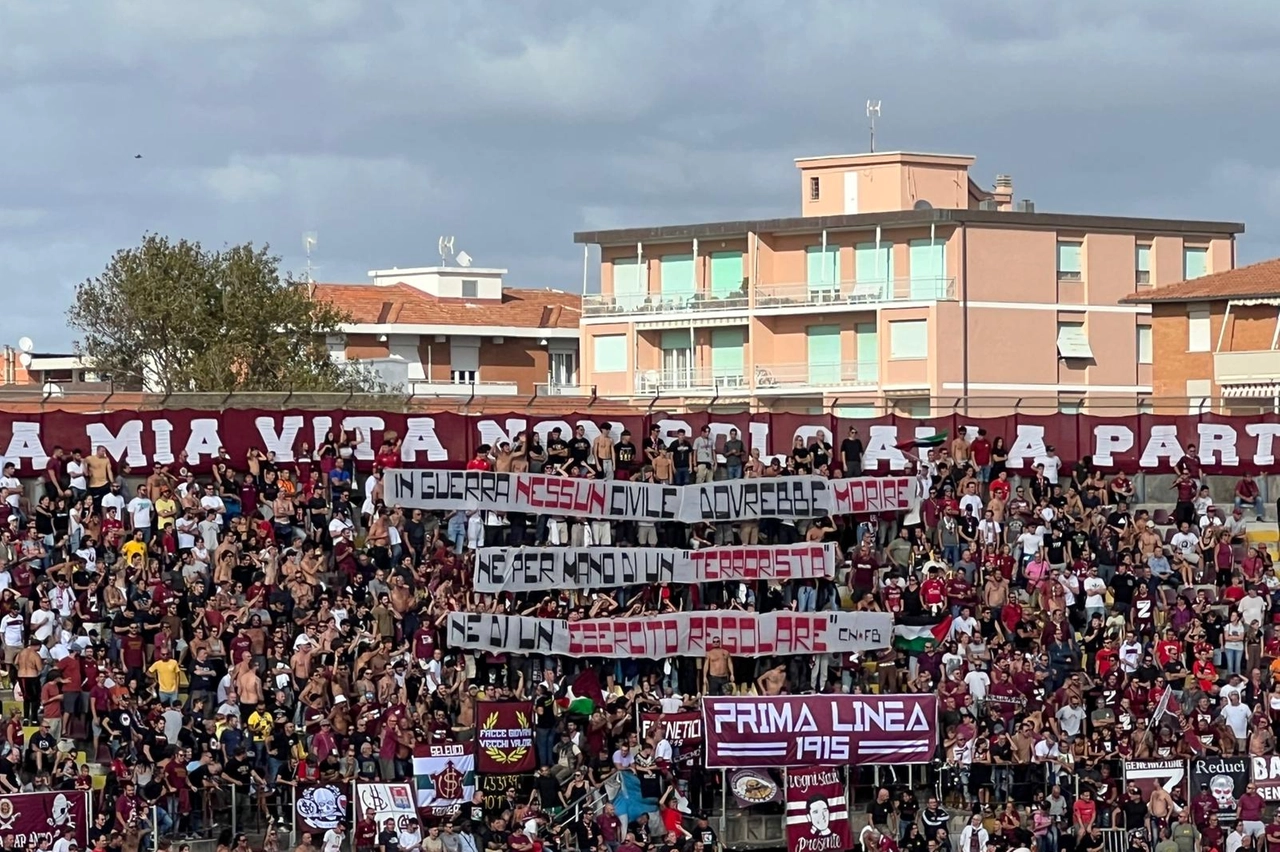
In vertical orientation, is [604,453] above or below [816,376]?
below

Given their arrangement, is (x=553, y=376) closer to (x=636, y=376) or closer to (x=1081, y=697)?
(x=636, y=376)

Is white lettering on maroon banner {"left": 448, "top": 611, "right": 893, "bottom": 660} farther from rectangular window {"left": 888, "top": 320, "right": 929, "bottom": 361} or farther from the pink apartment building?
rectangular window {"left": 888, "top": 320, "right": 929, "bottom": 361}

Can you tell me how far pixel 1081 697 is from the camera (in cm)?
3653

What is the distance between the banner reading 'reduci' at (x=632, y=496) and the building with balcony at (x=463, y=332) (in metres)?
48.4

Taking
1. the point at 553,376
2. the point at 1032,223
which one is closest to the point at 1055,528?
the point at 1032,223

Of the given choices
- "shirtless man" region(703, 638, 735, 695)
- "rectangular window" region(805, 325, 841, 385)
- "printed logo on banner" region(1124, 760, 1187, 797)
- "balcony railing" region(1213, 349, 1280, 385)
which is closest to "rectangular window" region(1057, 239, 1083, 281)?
"rectangular window" region(805, 325, 841, 385)

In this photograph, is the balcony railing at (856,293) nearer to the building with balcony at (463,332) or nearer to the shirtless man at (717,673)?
the building with balcony at (463,332)

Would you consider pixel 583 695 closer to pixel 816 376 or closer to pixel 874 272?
pixel 874 272

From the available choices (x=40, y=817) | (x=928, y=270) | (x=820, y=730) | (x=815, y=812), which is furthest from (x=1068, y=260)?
(x=40, y=817)

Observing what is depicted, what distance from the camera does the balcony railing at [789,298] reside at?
77.0 metres

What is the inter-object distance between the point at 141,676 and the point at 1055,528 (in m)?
15.5

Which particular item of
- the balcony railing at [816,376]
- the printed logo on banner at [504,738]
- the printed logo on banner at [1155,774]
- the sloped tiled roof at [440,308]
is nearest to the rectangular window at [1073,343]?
the balcony railing at [816,376]

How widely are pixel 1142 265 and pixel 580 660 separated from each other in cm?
4607

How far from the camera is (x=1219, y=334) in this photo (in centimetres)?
6650
